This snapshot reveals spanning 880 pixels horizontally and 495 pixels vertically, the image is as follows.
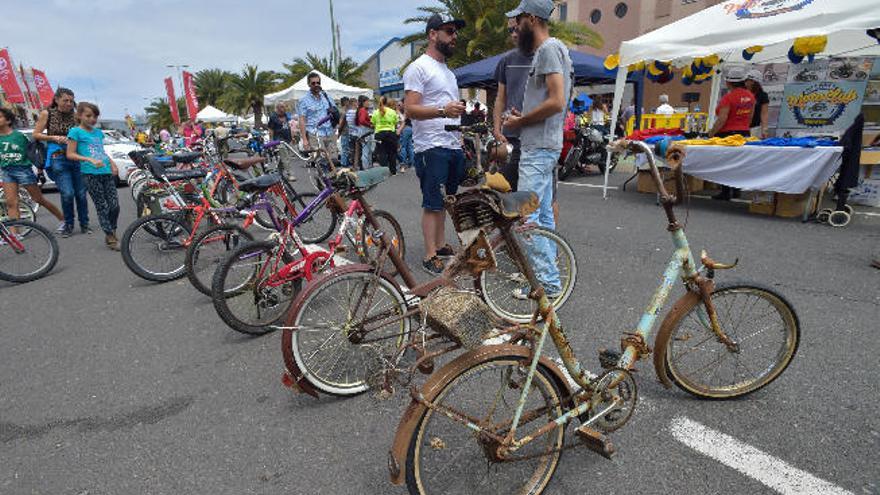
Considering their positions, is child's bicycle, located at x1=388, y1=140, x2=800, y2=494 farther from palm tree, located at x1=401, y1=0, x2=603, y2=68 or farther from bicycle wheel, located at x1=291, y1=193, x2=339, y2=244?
palm tree, located at x1=401, y1=0, x2=603, y2=68

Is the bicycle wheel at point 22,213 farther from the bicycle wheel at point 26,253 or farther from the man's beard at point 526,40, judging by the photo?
the man's beard at point 526,40

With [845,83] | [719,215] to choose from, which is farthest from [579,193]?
[845,83]

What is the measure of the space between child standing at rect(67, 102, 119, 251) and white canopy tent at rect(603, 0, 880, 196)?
7548mm

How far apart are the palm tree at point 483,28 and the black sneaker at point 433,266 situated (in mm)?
17463

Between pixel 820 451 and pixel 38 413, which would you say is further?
pixel 38 413

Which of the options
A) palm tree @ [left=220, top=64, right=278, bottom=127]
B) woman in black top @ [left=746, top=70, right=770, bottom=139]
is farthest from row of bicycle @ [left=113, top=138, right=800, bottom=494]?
palm tree @ [left=220, top=64, right=278, bottom=127]

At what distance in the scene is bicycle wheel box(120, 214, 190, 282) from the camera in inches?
186

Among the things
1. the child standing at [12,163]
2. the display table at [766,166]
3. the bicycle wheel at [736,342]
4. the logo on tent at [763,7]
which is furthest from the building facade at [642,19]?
the child standing at [12,163]

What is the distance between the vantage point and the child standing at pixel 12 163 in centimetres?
635

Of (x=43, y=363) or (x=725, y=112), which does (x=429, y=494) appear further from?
(x=725, y=112)

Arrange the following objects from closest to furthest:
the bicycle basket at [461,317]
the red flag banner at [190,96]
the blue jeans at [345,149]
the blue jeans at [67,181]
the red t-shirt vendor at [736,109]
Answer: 1. the bicycle basket at [461,317]
2. the blue jeans at [67,181]
3. the red t-shirt vendor at [736,109]
4. the blue jeans at [345,149]
5. the red flag banner at [190,96]

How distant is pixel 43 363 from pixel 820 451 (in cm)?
482

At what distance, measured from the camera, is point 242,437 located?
2477 millimetres

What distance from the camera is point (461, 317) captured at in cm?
172
